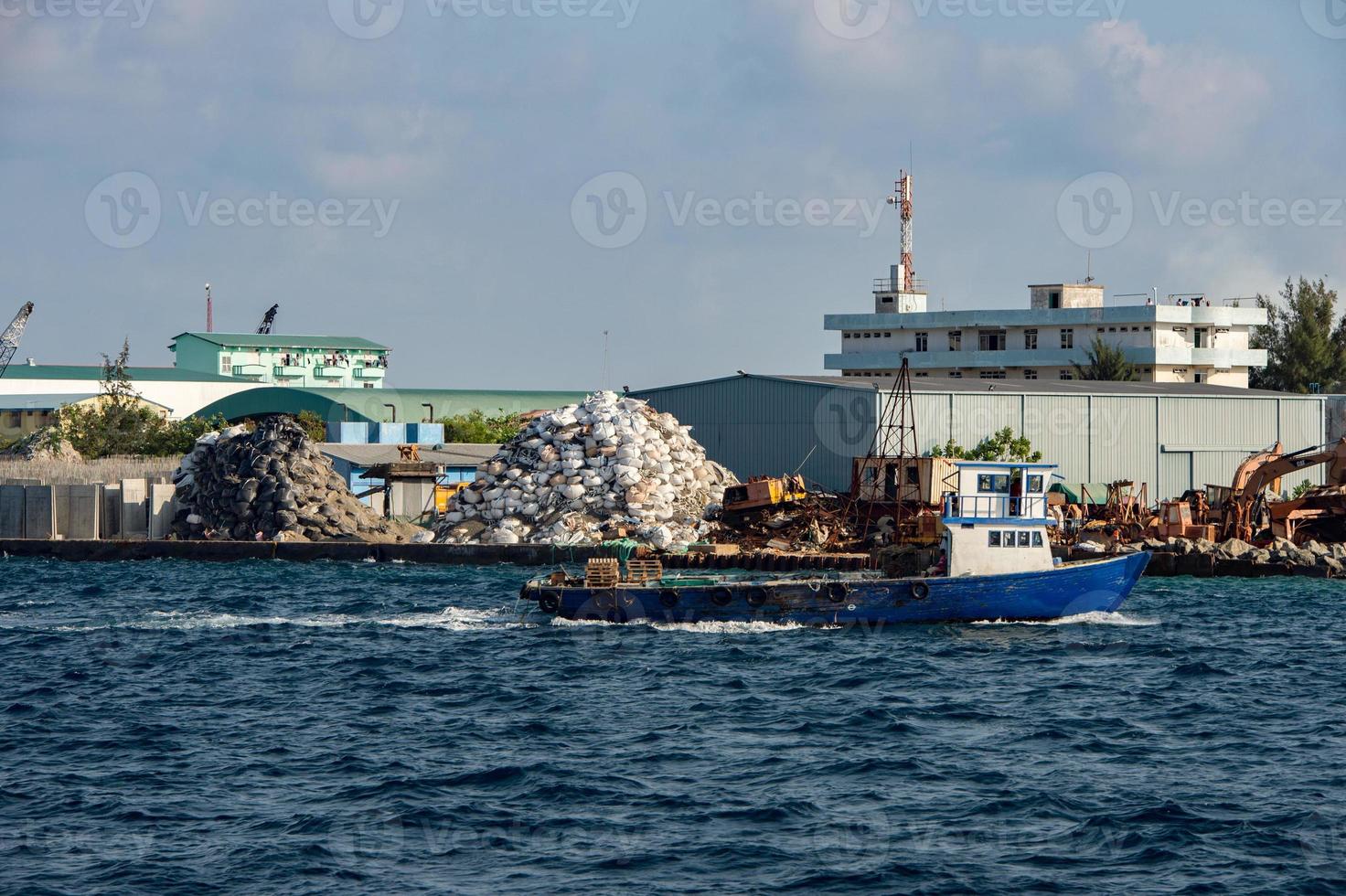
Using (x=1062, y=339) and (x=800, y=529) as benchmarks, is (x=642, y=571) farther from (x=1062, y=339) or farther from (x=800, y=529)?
(x=1062, y=339)

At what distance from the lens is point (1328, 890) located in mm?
16250

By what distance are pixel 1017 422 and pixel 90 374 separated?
7897 cm

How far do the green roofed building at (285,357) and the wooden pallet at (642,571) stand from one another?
97335 millimetres

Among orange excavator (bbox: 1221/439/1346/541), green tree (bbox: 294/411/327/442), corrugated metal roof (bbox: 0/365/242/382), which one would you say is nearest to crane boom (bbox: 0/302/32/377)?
corrugated metal roof (bbox: 0/365/242/382)

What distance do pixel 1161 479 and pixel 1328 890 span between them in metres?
50.6

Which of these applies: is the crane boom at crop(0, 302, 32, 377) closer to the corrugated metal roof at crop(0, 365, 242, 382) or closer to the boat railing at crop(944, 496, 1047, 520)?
the corrugated metal roof at crop(0, 365, 242, 382)

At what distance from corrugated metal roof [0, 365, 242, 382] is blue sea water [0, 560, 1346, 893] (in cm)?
7709

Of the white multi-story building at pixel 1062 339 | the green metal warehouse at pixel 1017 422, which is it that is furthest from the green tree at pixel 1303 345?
the green metal warehouse at pixel 1017 422

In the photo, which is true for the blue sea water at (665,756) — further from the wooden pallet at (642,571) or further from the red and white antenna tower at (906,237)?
the red and white antenna tower at (906,237)

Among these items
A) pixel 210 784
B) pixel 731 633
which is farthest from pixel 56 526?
pixel 210 784

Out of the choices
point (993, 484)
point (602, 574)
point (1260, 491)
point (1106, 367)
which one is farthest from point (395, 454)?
point (1106, 367)

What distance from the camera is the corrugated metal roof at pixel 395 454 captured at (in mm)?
65375

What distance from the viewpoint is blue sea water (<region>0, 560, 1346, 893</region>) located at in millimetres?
17078

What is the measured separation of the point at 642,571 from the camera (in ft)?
121
